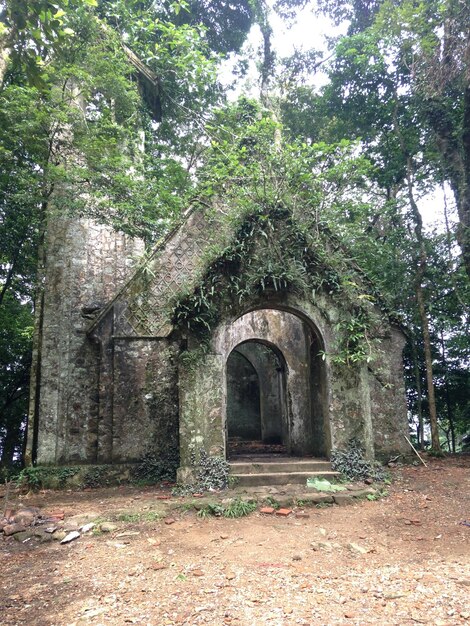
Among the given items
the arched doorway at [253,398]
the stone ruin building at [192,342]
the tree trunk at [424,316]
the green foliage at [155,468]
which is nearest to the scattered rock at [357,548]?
the stone ruin building at [192,342]

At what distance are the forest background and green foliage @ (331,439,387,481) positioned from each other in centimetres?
143

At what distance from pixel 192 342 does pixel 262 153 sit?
463 centimetres

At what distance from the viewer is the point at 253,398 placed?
1628 cm

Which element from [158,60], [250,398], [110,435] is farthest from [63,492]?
[158,60]

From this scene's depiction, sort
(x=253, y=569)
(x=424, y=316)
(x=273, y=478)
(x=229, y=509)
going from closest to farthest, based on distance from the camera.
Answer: (x=253, y=569), (x=229, y=509), (x=273, y=478), (x=424, y=316)

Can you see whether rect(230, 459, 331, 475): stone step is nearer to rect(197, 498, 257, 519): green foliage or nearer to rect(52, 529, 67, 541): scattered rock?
rect(197, 498, 257, 519): green foliage

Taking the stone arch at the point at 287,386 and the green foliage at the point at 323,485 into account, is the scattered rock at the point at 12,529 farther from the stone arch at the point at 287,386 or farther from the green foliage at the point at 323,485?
the green foliage at the point at 323,485

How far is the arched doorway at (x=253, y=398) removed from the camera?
1371cm

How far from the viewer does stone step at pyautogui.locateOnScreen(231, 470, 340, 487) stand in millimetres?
6543

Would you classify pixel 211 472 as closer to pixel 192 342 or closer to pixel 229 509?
pixel 229 509

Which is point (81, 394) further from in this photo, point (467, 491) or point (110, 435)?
point (467, 491)

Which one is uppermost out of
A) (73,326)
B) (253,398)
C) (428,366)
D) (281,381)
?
(73,326)

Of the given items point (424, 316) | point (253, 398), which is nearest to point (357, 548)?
point (424, 316)

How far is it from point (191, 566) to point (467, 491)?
4779 mm
